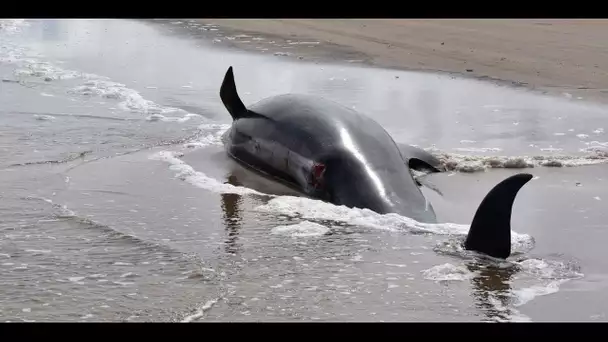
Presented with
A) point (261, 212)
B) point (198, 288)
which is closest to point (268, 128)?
point (261, 212)

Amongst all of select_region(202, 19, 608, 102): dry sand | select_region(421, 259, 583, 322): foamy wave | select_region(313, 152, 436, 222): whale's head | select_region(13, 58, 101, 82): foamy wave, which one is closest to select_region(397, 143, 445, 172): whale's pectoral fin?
select_region(313, 152, 436, 222): whale's head

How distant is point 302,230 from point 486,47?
12.3 metres

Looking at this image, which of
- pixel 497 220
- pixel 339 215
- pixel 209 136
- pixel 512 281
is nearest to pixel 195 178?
pixel 339 215

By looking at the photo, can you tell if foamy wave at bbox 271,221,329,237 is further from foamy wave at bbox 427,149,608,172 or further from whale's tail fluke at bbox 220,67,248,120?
whale's tail fluke at bbox 220,67,248,120

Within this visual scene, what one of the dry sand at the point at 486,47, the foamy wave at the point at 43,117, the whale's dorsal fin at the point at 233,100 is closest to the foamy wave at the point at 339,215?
the whale's dorsal fin at the point at 233,100

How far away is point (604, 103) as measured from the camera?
1039 centimetres

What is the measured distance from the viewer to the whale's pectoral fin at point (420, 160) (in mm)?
6641

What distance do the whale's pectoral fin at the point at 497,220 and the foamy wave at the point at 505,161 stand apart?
2.48 m

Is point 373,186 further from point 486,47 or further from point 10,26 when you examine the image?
point 10,26

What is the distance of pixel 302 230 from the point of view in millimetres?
4895

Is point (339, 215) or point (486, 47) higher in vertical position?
point (486, 47)

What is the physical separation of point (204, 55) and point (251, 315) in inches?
462
